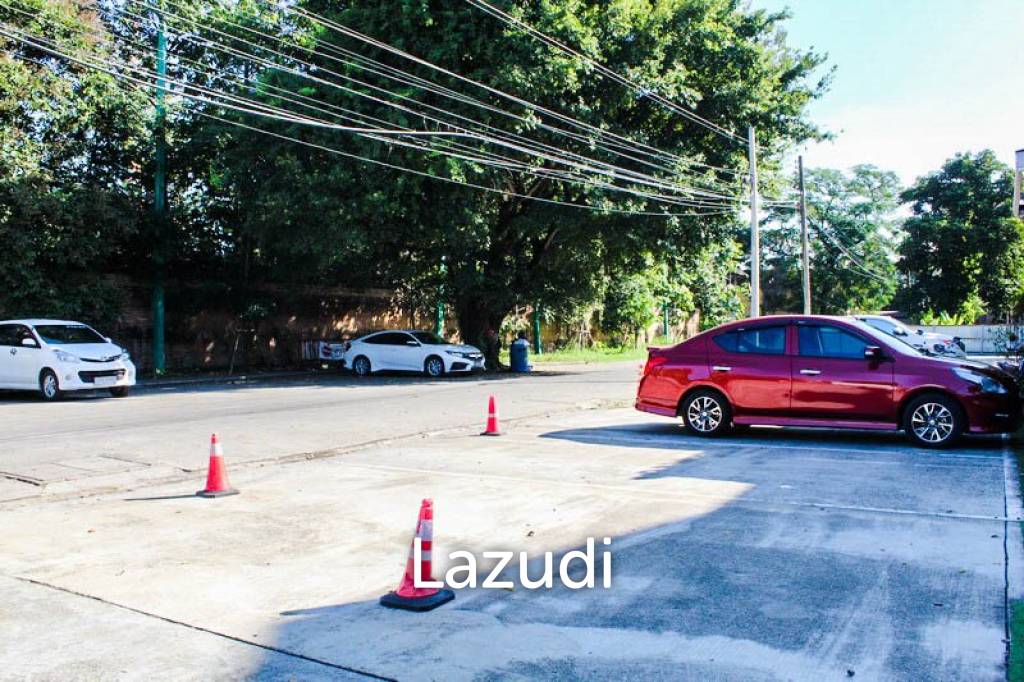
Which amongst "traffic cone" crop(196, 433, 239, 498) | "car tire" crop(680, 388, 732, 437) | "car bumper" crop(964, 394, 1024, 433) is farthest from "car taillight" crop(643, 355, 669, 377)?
"traffic cone" crop(196, 433, 239, 498)

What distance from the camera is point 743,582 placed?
5375 mm

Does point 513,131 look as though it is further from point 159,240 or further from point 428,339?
point 159,240

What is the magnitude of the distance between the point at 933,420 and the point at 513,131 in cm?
1579

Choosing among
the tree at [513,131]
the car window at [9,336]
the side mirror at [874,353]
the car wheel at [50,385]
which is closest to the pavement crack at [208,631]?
the side mirror at [874,353]

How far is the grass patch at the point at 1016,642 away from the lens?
3939mm

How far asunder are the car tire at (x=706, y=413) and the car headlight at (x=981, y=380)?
284 centimetres

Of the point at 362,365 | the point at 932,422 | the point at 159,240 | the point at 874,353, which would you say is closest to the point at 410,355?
the point at 362,365

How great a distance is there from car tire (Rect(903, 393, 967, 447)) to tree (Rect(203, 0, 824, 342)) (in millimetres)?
14004

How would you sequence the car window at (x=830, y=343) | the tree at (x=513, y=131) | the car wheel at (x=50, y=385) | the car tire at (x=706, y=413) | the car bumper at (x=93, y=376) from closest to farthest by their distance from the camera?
the car window at (x=830, y=343), the car tire at (x=706, y=413), the car bumper at (x=93, y=376), the car wheel at (x=50, y=385), the tree at (x=513, y=131)

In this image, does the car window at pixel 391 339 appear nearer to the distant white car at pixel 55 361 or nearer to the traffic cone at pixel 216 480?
the distant white car at pixel 55 361

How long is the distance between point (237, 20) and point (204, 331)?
9853mm

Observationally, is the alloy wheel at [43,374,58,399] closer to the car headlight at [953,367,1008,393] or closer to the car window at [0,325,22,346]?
the car window at [0,325,22,346]

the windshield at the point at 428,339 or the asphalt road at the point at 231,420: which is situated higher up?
the windshield at the point at 428,339

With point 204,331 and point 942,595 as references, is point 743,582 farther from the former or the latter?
point 204,331
